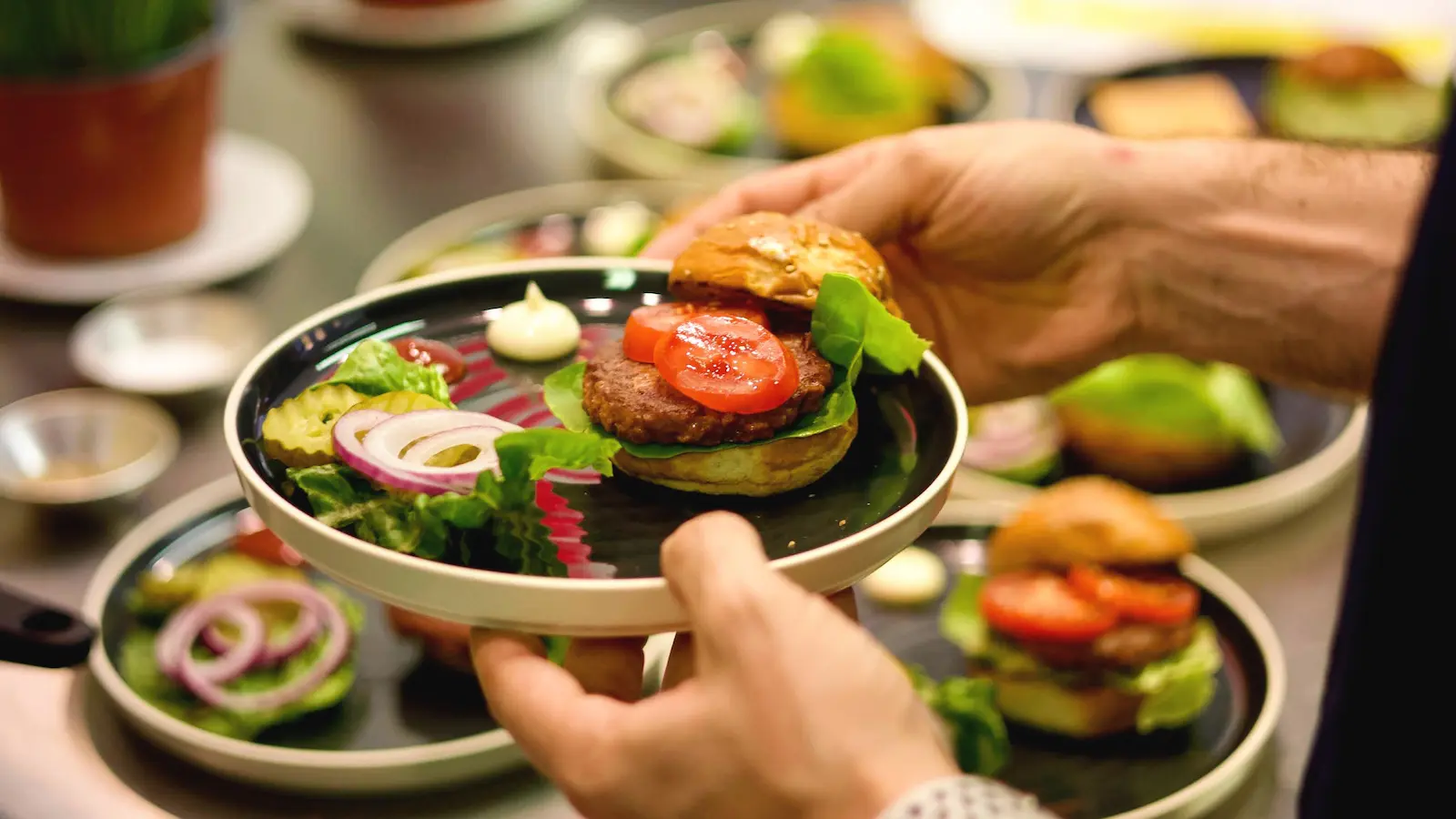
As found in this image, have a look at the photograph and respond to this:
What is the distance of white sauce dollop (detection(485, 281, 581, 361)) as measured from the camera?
1701 mm

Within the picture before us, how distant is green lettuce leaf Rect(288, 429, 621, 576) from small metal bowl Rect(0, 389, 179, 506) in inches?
45.8

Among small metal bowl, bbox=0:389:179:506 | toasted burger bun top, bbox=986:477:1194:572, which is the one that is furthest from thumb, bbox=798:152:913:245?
small metal bowl, bbox=0:389:179:506

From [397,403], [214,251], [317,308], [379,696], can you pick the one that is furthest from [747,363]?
[214,251]

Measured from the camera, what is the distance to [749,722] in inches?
46.4

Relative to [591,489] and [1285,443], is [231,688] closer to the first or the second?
[591,489]

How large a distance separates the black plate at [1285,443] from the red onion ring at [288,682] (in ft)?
4.33

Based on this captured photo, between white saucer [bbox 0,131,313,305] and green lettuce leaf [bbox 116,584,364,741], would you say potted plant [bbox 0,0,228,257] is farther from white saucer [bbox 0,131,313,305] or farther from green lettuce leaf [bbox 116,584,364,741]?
green lettuce leaf [bbox 116,584,364,741]

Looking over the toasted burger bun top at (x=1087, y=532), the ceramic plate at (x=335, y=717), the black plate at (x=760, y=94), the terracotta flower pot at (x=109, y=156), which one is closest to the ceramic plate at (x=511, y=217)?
the black plate at (x=760, y=94)

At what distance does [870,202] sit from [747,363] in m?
0.61

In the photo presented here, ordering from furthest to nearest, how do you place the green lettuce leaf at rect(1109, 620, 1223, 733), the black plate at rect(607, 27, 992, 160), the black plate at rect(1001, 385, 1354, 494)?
the black plate at rect(607, 27, 992, 160), the black plate at rect(1001, 385, 1354, 494), the green lettuce leaf at rect(1109, 620, 1223, 733)

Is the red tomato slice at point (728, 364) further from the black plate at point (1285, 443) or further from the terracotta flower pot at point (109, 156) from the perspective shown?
the terracotta flower pot at point (109, 156)

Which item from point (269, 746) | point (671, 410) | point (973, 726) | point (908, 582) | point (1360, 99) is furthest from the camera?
point (1360, 99)

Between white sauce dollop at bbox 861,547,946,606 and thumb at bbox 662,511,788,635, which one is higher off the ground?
thumb at bbox 662,511,788,635

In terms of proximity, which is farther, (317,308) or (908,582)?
(317,308)
